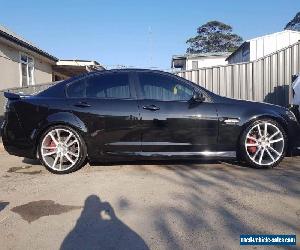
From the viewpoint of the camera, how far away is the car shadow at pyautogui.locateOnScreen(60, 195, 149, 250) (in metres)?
3.37

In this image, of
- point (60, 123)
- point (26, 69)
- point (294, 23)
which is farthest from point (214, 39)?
point (60, 123)

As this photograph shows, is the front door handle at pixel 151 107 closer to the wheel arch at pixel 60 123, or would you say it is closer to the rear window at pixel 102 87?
the rear window at pixel 102 87

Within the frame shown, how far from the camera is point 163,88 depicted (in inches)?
246

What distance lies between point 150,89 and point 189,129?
0.86m

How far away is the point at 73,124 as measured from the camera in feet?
19.8

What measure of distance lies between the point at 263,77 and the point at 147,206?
7575 millimetres

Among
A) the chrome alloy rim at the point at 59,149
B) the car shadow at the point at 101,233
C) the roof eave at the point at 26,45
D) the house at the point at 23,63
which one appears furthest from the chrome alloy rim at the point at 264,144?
the roof eave at the point at 26,45

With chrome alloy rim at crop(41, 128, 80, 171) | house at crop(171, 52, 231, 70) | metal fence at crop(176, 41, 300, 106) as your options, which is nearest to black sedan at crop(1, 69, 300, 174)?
chrome alloy rim at crop(41, 128, 80, 171)

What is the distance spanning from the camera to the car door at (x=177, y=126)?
238 inches

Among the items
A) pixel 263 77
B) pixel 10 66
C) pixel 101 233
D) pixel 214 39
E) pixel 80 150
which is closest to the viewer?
pixel 101 233

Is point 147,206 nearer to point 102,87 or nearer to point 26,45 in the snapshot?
point 102,87

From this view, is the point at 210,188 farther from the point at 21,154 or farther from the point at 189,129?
the point at 21,154

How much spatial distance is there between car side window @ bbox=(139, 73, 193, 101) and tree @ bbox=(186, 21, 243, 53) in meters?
69.4

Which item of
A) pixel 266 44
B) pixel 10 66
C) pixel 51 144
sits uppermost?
pixel 266 44
